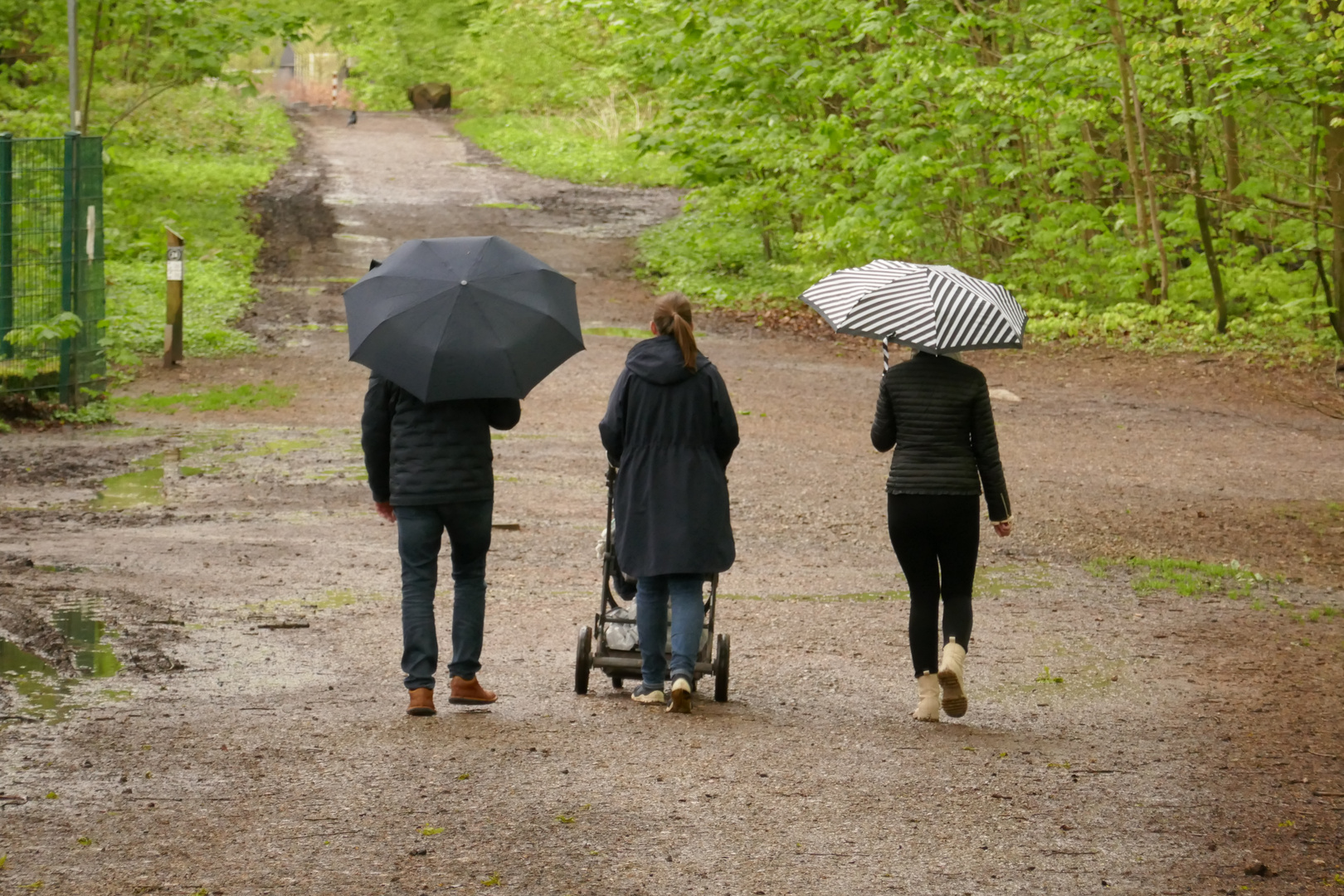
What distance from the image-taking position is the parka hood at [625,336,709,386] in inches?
246

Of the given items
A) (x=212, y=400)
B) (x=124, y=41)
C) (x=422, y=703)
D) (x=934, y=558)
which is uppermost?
(x=124, y=41)

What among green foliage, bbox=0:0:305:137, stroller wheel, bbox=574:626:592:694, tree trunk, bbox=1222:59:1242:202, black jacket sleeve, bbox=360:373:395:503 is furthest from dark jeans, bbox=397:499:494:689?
green foliage, bbox=0:0:305:137

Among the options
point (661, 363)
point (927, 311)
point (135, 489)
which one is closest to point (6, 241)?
point (135, 489)

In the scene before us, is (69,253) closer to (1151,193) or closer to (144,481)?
(144,481)

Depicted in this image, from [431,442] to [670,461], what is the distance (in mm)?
977

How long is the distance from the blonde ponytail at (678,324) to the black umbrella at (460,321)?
36 cm

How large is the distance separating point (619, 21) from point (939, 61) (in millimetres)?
4793

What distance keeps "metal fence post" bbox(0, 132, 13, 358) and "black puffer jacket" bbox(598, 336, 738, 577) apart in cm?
924

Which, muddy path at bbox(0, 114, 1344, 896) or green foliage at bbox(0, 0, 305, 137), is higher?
green foliage at bbox(0, 0, 305, 137)

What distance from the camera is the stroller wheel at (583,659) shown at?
6.63 metres

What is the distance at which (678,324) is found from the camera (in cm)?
Answer: 627

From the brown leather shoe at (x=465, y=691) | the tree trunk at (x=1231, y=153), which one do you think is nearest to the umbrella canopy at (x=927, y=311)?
the brown leather shoe at (x=465, y=691)

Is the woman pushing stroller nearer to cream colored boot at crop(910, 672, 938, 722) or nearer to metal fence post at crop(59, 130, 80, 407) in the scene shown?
cream colored boot at crop(910, 672, 938, 722)

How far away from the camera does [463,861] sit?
4438 millimetres
